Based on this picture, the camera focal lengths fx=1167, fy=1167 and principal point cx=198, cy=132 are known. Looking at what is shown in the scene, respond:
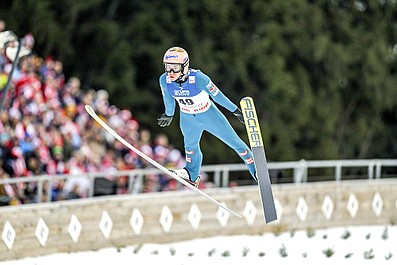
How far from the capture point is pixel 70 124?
14633mm

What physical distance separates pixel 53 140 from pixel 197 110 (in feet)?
13.8

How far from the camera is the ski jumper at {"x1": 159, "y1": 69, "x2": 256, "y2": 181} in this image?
34.6 ft

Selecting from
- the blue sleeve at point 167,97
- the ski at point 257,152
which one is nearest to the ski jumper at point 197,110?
the blue sleeve at point 167,97

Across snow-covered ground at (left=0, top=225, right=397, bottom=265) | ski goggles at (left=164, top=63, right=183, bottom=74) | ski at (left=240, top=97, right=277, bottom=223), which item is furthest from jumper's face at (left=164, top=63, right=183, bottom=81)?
snow-covered ground at (left=0, top=225, right=397, bottom=265)

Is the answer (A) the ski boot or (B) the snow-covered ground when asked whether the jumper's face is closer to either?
(A) the ski boot

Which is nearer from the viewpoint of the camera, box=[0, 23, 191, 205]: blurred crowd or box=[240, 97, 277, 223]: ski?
box=[240, 97, 277, 223]: ski

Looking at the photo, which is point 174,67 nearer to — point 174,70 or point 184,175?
point 174,70

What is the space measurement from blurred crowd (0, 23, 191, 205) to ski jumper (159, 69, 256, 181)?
11.0ft

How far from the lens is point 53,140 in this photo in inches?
568

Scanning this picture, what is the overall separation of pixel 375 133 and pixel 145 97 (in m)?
8.37

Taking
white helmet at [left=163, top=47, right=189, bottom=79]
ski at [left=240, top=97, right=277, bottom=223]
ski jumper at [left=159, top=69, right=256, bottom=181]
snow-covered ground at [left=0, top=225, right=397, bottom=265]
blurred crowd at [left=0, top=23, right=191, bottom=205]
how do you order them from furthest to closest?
blurred crowd at [left=0, top=23, right=191, bottom=205]
snow-covered ground at [left=0, top=225, right=397, bottom=265]
ski at [left=240, top=97, right=277, bottom=223]
ski jumper at [left=159, top=69, right=256, bottom=181]
white helmet at [left=163, top=47, right=189, bottom=79]

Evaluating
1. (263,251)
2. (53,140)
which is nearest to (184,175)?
(53,140)

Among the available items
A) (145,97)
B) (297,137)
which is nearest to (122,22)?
(145,97)

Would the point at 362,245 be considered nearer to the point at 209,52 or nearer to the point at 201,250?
the point at 201,250
